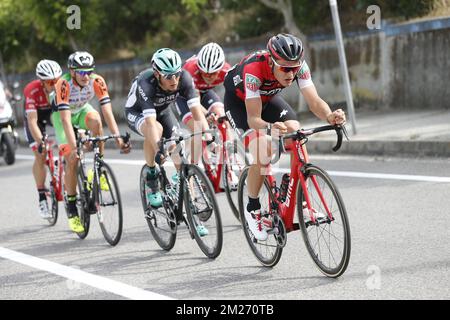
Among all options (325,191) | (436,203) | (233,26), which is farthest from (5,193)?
(233,26)

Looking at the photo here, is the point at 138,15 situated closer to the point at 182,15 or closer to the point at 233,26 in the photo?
the point at 182,15

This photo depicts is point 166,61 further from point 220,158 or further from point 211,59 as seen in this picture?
point 220,158

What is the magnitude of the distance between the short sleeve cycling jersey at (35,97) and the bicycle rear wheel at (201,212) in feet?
10.4

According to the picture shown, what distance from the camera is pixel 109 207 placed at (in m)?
8.82

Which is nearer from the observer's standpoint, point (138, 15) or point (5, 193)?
point (5, 193)

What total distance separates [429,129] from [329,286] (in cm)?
737

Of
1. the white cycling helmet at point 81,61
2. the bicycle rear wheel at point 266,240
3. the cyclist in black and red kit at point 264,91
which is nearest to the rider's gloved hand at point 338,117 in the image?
the cyclist in black and red kit at point 264,91

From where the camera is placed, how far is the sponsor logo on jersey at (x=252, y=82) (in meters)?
6.79

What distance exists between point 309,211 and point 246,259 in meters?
1.21

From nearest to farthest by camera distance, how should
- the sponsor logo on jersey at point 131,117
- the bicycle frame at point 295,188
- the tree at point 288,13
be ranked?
the bicycle frame at point 295,188 → the sponsor logo on jersey at point 131,117 → the tree at point 288,13

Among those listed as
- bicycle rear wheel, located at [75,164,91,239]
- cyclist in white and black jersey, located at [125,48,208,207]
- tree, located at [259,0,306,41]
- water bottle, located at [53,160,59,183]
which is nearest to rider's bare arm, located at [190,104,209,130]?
cyclist in white and black jersey, located at [125,48,208,207]

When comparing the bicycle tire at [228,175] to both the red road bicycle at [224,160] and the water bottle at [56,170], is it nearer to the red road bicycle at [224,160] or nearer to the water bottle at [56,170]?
the red road bicycle at [224,160]

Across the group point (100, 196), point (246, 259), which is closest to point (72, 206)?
point (100, 196)

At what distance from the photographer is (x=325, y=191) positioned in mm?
6207
